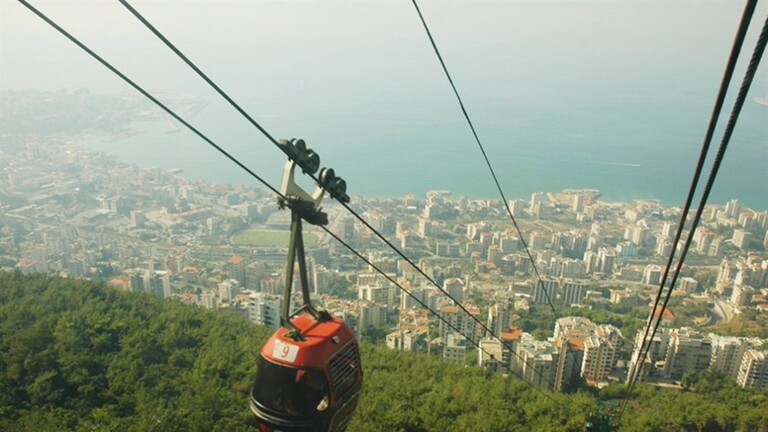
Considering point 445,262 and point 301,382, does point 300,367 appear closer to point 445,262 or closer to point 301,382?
point 301,382

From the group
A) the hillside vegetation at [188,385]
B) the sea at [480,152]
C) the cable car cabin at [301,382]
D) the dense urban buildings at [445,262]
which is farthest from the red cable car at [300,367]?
the sea at [480,152]

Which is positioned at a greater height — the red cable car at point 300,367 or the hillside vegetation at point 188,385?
the red cable car at point 300,367

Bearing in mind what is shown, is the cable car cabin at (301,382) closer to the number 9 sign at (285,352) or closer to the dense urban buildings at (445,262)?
the number 9 sign at (285,352)

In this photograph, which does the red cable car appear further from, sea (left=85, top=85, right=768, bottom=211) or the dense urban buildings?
sea (left=85, top=85, right=768, bottom=211)

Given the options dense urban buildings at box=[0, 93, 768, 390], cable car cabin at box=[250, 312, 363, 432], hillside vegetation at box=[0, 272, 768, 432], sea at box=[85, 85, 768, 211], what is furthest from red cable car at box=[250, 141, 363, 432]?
sea at box=[85, 85, 768, 211]

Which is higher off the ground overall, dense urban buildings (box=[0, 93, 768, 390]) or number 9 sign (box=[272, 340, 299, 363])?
number 9 sign (box=[272, 340, 299, 363])

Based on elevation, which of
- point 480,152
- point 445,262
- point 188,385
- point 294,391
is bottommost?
point 445,262

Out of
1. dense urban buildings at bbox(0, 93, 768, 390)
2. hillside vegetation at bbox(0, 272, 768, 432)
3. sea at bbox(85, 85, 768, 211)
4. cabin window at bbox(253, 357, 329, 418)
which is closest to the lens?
cabin window at bbox(253, 357, 329, 418)

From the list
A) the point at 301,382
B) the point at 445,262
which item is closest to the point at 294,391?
the point at 301,382
